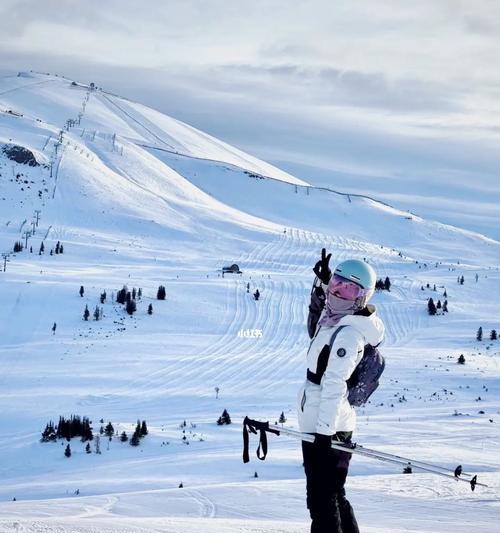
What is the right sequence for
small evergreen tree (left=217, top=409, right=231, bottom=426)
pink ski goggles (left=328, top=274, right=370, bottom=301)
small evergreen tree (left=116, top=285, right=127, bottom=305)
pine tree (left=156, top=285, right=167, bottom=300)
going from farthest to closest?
pine tree (left=156, top=285, right=167, bottom=300)
small evergreen tree (left=116, top=285, right=127, bottom=305)
small evergreen tree (left=217, top=409, right=231, bottom=426)
pink ski goggles (left=328, top=274, right=370, bottom=301)

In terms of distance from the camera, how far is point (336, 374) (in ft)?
20.1

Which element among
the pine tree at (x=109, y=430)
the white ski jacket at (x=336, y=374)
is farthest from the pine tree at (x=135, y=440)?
the white ski jacket at (x=336, y=374)

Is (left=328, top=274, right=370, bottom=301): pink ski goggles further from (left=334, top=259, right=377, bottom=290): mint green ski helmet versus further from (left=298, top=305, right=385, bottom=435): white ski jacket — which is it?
(left=298, top=305, right=385, bottom=435): white ski jacket

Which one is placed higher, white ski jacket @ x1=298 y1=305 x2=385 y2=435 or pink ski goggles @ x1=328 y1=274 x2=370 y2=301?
pink ski goggles @ x1=328 y1=274 x2=370 y2=301

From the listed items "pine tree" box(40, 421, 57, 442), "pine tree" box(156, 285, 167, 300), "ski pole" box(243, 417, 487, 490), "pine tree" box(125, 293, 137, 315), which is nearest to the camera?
"ski pole" box(243, 417, 487, 490)

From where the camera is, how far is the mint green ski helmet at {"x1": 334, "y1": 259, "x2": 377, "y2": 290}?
6.50 metres

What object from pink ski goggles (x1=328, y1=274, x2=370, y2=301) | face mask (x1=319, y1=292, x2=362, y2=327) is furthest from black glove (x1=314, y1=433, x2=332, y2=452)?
pink ski goggles (x1=328, y1=274, x2=370, y2=301)

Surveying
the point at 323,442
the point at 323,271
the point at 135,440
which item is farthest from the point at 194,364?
the point at 323,442

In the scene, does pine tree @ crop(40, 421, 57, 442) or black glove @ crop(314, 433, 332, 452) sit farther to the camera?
pine tree @ crop(40, 421, 57, 442)

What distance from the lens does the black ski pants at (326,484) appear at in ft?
20.6

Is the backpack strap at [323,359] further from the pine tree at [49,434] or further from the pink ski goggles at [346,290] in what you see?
the pine tree at [49,434]

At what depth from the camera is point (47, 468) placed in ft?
60.3

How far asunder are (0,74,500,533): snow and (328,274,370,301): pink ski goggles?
3121 mm

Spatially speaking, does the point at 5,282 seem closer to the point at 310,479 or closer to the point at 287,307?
the point at 287,307
